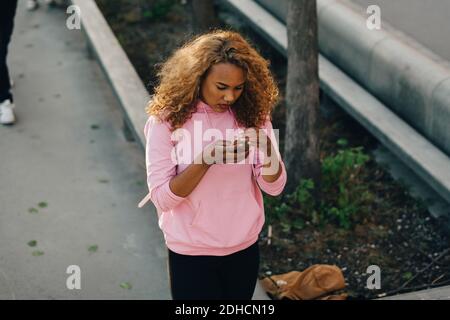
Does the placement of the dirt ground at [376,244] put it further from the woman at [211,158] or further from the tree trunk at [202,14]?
the tree trunk at [202,14]

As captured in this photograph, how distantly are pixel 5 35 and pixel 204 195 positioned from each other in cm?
420

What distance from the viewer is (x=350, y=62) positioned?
7.26m

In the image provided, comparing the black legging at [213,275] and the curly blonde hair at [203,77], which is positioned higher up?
the curly blonde hair at [203,77]

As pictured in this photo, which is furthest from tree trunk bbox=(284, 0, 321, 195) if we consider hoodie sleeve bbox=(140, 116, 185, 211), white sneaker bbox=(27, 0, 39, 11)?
white sneaker bbox=(27, 0, 39, 11)

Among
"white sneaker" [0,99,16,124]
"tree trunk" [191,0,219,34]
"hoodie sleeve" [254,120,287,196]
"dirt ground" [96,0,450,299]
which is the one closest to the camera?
"hoodie sleeve" [254,120,287,196]

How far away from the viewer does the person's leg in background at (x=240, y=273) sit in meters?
3.87

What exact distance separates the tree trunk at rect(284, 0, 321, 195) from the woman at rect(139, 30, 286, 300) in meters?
2.09

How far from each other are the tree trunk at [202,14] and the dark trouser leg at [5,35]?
6.02 ft

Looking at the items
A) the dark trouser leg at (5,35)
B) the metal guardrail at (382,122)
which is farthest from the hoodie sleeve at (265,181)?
the dark trouser leg at (5,35)

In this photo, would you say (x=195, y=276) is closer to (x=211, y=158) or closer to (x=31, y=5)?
(x=211, y=158)

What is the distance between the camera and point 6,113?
7613 mm

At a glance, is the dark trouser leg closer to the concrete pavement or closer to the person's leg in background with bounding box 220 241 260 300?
Result: the concrete pavement

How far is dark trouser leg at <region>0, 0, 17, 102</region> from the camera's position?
7176 mm

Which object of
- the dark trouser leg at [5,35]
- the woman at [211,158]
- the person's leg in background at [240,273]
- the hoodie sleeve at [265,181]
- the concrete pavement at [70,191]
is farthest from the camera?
the dark trouser leg at [5,35]
